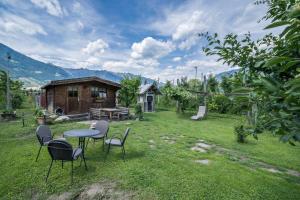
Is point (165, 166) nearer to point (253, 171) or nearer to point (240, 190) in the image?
point (240, 190)

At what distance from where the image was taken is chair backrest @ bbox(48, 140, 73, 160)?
3.18m

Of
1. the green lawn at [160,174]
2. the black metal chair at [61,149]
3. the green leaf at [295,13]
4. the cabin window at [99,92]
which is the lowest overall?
the green lawn at [160,174]

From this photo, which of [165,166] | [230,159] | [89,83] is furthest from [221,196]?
[89,83]

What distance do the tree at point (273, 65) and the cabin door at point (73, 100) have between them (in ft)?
40.4

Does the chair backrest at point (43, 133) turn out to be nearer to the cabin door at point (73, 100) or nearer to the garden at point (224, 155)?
the garden at point (224, 155)

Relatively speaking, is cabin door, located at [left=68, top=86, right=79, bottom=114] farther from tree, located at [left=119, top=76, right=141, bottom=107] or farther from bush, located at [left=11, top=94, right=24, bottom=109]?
bush, located at [left=11, top=94, right=24, bottom=109]

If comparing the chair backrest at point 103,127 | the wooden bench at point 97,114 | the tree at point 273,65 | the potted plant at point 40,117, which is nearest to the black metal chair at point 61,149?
the chair backrest at point 103,127

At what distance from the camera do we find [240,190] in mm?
3170

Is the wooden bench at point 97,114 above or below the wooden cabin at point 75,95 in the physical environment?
below

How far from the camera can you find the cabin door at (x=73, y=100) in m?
12.3

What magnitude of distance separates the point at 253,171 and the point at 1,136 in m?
8.68

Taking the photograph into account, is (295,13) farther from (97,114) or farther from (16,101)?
(16,101)

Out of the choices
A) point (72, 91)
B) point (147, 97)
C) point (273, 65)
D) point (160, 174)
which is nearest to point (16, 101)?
point (72, 91)

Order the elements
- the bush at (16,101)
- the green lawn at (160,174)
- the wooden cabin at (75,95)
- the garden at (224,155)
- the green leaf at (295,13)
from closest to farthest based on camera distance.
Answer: the green leaf at (295,13)
the garden at (224,155)
the green lawn at (160,174)
the wooden cabin at (75,95)
the bush at (16,101)
